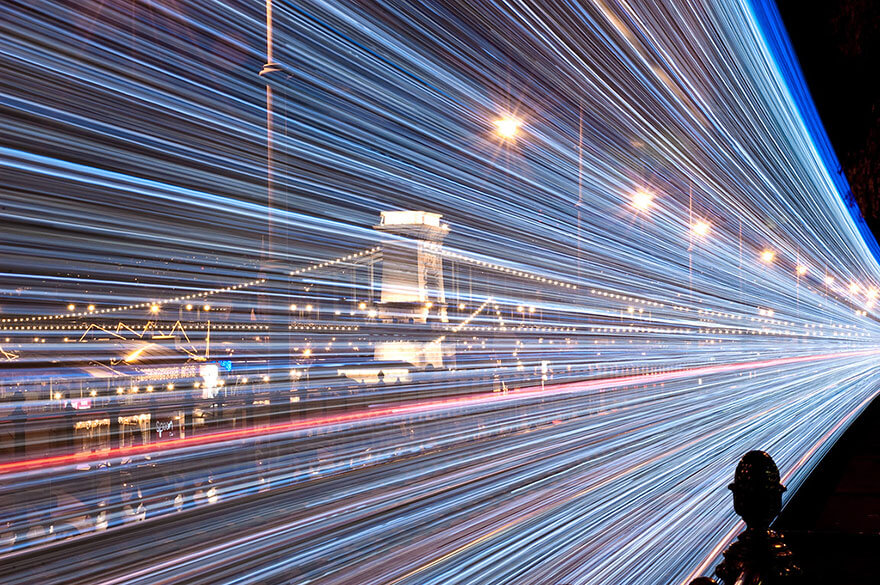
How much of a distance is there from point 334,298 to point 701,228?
360cm

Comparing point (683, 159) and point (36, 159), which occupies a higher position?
point (683, 159)

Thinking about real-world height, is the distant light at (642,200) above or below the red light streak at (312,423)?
above

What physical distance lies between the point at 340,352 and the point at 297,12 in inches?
21.8

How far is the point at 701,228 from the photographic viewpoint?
4293mm

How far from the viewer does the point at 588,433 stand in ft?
7.32

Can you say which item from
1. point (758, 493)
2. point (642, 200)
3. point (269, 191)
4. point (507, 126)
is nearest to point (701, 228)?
point (642, 200)

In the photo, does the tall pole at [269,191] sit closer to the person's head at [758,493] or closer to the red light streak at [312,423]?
the red light streak at [312,423]

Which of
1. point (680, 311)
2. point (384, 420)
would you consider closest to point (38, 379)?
point (384, 420)

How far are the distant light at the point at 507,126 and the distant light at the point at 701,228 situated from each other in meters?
2.47

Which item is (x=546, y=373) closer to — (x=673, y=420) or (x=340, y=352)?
(x=340, y=352)

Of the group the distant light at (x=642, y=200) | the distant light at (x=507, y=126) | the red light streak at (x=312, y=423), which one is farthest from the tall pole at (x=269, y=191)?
the distant light at (x=642, y=200)

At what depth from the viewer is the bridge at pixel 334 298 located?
0.77 meters

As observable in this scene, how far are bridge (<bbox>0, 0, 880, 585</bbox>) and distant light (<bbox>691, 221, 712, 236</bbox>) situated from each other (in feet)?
4.42

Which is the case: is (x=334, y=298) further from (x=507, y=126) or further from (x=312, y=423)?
(x=507, y=126)
